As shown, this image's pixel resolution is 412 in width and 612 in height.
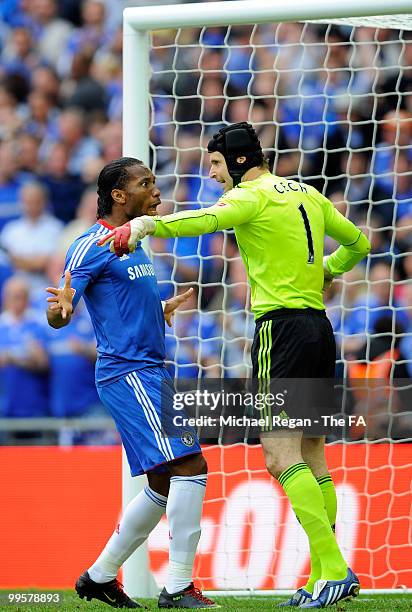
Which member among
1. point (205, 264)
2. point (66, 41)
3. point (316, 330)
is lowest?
point (316, 330)

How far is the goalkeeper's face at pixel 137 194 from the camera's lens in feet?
15.0

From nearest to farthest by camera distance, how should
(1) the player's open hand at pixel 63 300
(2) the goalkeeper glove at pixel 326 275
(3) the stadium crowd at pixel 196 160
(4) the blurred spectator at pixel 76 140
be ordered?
1. (1) the player's open hand at pixel 63 300
2. (2) the goalkeeper glove at pixel 326 275
3. (3) the stadium crowd at pixel 196 160
4. (4) the blurred spectator at pixel 76 140

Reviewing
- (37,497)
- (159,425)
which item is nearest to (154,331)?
(159,425)

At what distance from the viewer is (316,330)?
4348mm

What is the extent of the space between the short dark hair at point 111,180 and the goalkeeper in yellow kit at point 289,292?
1.21ft

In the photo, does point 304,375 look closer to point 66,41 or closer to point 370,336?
point 370,336

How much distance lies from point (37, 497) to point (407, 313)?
2837mm

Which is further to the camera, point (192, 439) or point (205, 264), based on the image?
point (205, 264)

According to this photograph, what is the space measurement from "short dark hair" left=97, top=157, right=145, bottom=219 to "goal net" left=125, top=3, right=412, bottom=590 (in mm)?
1271

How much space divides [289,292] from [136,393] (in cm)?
74

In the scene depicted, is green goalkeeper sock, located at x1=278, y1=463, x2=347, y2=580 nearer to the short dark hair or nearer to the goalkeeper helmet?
the goalkeeper helmet

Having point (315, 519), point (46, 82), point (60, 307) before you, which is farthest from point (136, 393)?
point (46, 82)

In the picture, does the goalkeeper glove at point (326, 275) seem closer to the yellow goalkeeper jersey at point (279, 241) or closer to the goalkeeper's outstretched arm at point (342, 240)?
the goalkeeper's outstretched arm at point (342, 240)

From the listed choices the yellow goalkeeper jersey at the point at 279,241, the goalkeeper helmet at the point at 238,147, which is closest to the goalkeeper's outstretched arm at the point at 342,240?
the yellow goalkeeper jersey at the point at 279,241
